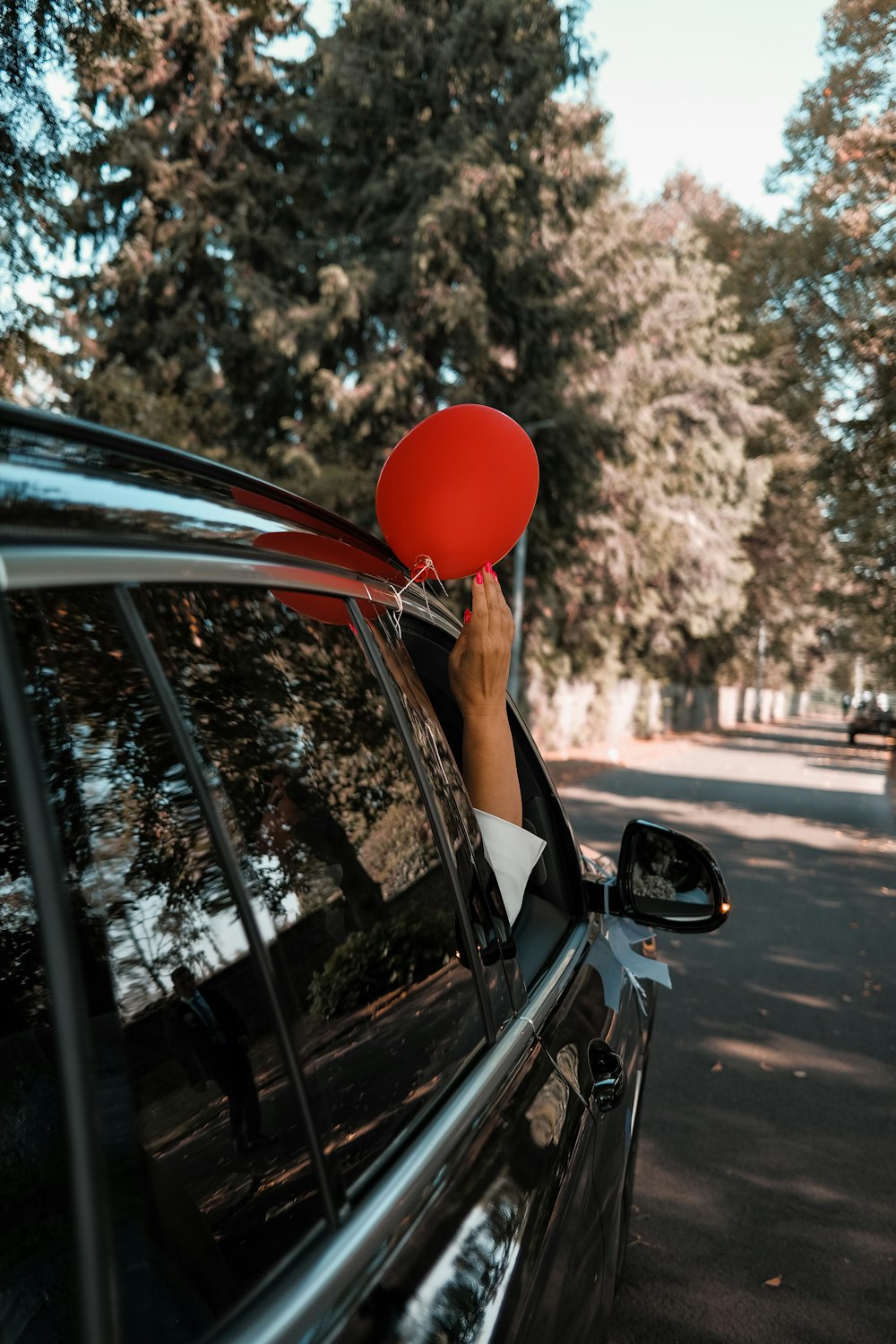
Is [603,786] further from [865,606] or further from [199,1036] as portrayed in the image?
[199,1036]

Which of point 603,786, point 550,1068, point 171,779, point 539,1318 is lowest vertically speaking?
point 603,786

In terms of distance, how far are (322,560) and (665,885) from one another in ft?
4.80

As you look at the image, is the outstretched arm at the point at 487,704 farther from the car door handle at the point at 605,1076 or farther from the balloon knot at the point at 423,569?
the car door handle at the point at 605,1076

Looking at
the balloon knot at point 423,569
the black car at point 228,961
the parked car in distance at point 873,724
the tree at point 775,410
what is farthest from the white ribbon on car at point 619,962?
the parked car in distance at point 873,724

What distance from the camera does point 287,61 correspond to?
2083 centimetres

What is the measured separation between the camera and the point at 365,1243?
1.18 meters

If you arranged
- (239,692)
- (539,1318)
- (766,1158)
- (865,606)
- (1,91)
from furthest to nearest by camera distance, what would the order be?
(865,606), (1,91), (766,1158), (539,1318), (239,692)

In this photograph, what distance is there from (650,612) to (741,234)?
11.0 m

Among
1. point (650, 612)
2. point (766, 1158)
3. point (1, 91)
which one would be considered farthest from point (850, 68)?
point (766, 1158)

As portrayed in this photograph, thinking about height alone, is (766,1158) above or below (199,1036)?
below

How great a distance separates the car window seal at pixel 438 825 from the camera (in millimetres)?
1733

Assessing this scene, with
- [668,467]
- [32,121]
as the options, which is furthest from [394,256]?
[668,467]

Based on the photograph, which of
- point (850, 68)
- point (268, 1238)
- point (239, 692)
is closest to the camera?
point (268, 1238)

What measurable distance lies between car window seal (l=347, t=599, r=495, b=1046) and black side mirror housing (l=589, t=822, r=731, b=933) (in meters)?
0.91
